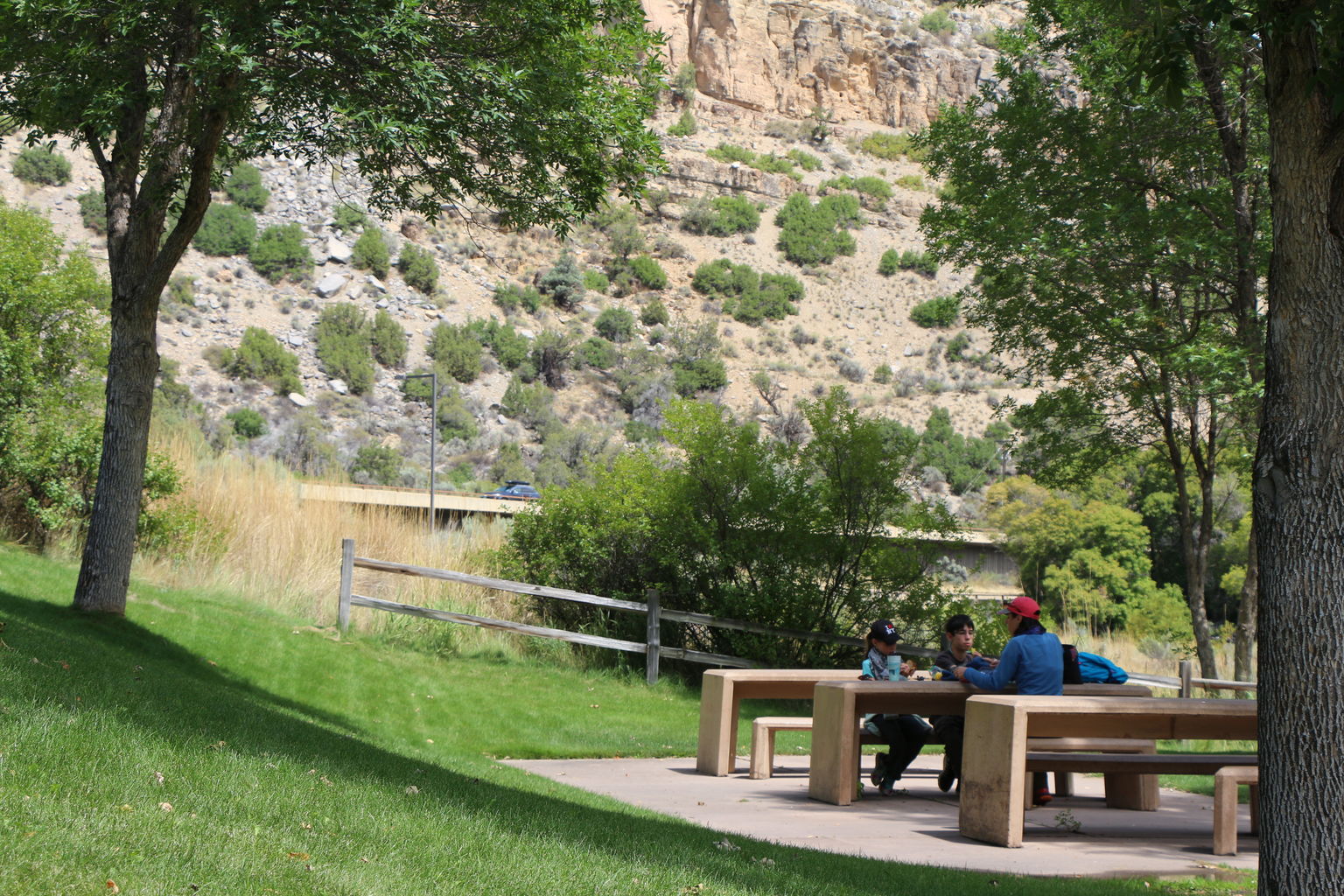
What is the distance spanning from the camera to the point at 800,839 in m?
6.05

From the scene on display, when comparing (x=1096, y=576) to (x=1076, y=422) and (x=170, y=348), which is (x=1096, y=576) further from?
(x=170, y=348)

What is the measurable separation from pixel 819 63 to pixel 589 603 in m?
96.1

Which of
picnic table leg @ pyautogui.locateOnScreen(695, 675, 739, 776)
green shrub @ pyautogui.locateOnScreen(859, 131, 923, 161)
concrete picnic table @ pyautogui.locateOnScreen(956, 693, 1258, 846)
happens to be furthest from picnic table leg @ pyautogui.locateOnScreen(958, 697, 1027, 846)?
green shrub @ pyautogui.locateOnScreen(859, 131, 923, 161)

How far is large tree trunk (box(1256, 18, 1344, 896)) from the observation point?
150 inches

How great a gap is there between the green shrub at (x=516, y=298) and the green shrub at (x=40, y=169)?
23363 mm

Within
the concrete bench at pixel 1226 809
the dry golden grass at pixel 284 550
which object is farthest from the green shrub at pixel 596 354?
the concrete bench at pixel 1226 809

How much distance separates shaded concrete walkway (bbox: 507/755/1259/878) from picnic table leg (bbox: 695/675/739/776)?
0.15m

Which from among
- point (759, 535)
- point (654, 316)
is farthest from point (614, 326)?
point (759, 535)

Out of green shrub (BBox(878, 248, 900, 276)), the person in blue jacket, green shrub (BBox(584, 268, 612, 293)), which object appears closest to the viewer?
the person in blue jacket

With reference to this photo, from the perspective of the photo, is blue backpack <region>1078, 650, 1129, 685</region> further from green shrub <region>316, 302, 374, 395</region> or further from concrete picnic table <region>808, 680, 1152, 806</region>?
green shrub <region>316, 302, 374, 395</region>

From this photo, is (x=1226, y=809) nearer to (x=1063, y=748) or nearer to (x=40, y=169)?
(x=1063, y=748)

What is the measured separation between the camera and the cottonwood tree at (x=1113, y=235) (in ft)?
43.7

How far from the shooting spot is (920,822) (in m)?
6.91

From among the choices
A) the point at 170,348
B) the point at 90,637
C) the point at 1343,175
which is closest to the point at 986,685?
the point at 1343,175
